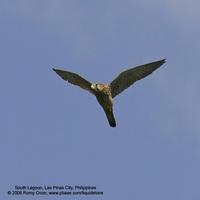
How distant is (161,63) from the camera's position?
21.9 meters

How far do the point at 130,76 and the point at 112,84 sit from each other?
28.2 inches

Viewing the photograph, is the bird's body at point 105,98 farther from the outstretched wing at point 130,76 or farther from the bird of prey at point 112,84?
the outstretched wing at point 130,76

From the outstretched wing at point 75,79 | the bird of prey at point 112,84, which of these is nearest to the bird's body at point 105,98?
the bird of prey at point 112,84

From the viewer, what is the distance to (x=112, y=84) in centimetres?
2198

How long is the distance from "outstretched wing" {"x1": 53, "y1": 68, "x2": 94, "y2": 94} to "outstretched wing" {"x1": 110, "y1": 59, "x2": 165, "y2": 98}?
96 cm

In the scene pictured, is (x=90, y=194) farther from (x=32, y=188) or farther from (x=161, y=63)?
(x=161, y=63)

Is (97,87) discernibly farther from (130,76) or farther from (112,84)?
(130,76)

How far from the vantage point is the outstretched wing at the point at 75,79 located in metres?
22.4

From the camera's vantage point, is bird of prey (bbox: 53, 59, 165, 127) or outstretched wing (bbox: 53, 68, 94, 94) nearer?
bird of prey (bbox: 53, 59, 165, 127)

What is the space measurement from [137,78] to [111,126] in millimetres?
2047

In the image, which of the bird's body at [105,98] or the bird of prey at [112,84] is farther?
the bird's body at [105,98]

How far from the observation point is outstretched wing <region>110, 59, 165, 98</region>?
71.4 ft

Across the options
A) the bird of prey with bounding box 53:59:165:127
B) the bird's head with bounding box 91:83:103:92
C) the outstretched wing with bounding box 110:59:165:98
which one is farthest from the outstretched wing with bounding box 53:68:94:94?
the outstretched wing with bounding box 110:59:165:98

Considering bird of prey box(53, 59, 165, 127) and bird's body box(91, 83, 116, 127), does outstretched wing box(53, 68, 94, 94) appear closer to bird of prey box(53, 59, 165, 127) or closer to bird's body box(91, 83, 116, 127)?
bird of prey box(53, 59, 165, 127)
